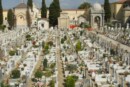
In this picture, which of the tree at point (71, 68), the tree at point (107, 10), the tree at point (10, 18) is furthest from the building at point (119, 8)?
the tree at point (71, 68)

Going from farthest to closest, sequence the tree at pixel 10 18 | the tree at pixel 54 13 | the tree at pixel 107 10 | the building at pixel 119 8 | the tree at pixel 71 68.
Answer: the building at pixel 119 8 → the tree at pixel 107 10 → the tree at pixel 10 18 → the tree at pixel 54 13 → the tree at pixel 71 68

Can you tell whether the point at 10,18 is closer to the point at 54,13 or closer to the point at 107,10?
the point at 54,13

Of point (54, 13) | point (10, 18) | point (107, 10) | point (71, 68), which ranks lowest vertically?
point (71, 68)

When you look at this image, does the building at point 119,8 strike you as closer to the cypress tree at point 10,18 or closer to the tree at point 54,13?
the tree at point 54,13

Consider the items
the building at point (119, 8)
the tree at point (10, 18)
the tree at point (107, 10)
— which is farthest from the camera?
the building at point (119, 8)

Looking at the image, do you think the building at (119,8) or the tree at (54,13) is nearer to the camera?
the tree at (54,13)

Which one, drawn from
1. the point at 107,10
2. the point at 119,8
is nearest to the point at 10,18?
the point at 107,10

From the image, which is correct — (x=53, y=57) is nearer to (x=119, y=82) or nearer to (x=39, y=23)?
(x=119, y=82)

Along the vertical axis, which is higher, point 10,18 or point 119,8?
point 119,8

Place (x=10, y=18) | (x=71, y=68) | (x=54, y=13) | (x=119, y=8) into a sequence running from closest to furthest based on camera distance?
(x=71, y=68) < (x=54, y=13) < (x=10, y=18) < (x=119, y=8)

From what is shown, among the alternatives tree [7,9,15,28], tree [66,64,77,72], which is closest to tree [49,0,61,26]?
tree [7,9,15,28]

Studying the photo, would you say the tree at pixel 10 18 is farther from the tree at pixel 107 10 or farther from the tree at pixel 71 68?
the tree at pixel 71 68

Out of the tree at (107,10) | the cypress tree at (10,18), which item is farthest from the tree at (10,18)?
the tree at (107,10)

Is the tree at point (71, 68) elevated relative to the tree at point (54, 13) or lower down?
lower down
